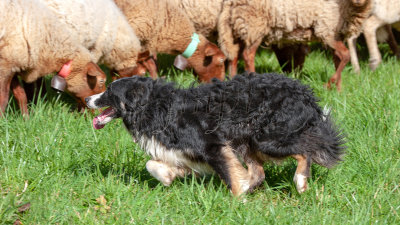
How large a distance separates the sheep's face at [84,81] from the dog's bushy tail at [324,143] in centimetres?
296

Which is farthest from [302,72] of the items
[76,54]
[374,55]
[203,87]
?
[203,87]

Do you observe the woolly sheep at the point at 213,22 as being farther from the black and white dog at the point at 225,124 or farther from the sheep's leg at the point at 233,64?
the black and white dog at the point at 225,124

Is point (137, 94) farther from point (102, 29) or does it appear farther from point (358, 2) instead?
point (358, 2)

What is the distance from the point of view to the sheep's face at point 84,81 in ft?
18.9

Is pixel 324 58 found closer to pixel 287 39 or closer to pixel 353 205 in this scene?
pixel 287 39

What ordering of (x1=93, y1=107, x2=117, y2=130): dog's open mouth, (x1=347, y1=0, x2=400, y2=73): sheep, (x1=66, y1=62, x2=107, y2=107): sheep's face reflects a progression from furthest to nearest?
(x1=347, y1=0, x2=400, y2=73): sheep, (x1=66, y1=62, x2=107, y2=107): sheep's face, (x1=93, y1=107, x2=117, y2=130): dog's open mouth

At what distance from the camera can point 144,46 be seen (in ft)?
23.4

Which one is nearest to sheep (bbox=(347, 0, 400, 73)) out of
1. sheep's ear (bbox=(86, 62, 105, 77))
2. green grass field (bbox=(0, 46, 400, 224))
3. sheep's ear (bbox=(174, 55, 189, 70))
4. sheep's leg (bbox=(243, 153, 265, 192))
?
sheep's ear (bbox=(174, 55, 189, 70))

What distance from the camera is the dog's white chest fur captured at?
11.7 feet

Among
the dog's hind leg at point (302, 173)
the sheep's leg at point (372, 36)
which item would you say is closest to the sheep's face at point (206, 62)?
the sheep's leg at point (372, 36)

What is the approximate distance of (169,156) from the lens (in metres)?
3.60

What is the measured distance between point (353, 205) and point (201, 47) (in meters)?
4.05

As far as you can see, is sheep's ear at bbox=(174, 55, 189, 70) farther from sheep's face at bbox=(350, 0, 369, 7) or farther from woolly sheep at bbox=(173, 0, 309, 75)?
sheep's face at bbox=(350, 0, 369, 7)

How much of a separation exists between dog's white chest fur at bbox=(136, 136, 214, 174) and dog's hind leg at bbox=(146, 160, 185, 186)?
34 mm
